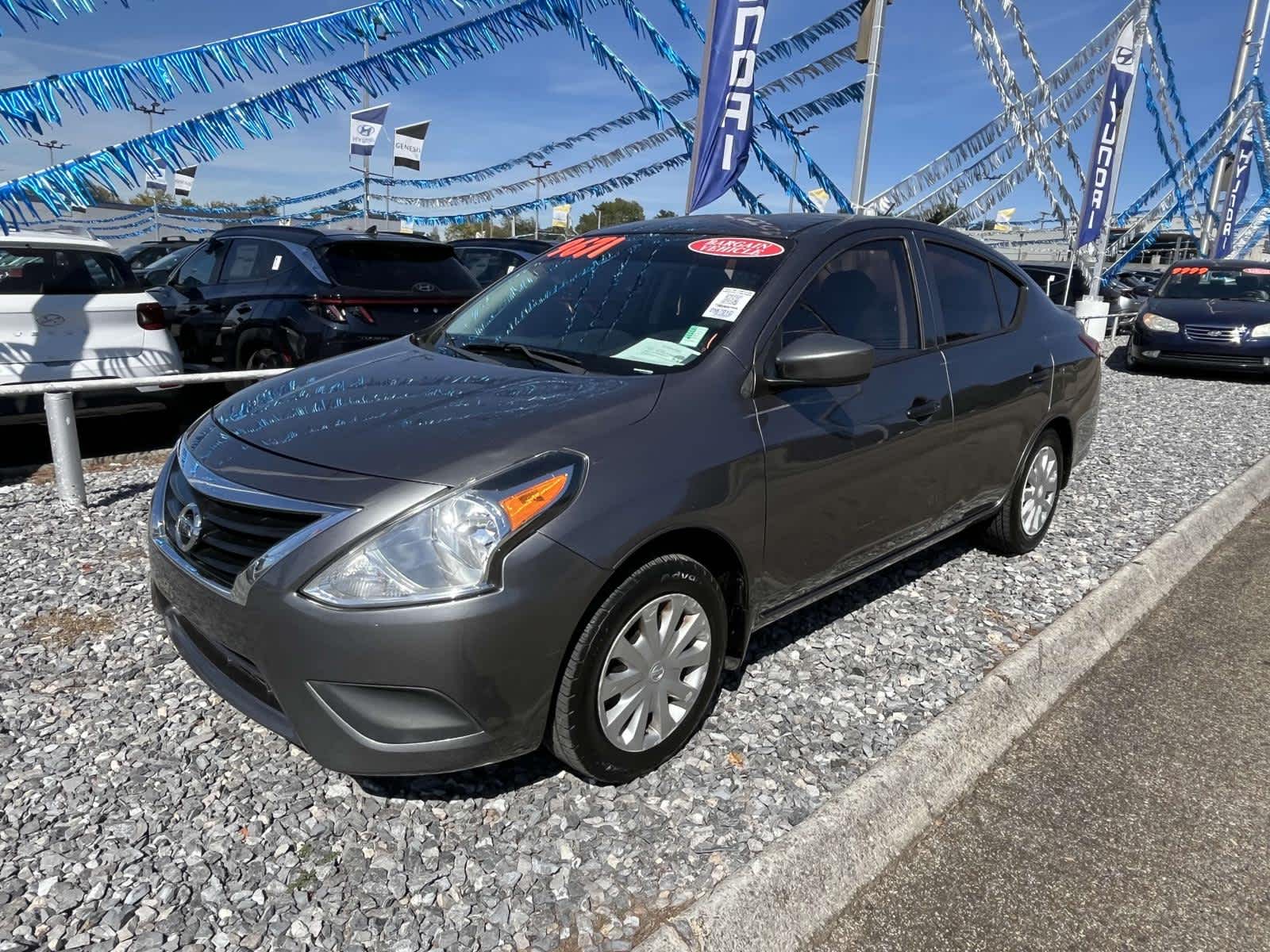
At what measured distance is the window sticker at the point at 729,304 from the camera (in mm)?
3102

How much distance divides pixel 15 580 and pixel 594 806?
3.03 meters

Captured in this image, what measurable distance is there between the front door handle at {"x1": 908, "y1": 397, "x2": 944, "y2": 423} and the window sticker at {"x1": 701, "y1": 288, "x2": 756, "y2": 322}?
87 centimetres

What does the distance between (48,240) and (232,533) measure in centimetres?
472

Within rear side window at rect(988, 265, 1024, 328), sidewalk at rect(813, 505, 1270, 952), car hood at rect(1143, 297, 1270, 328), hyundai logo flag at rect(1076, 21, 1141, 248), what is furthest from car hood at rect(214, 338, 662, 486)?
hyundai logo flag at rect(1076, 21, 1141, 248)

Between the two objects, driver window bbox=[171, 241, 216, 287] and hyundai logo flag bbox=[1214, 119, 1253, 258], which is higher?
hyundai logo flag bbox=[1214, 119, 1253, 258]

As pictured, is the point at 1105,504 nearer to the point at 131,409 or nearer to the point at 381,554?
the point at 381,554

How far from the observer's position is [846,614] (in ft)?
13.0

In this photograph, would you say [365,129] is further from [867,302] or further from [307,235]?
[867,302]

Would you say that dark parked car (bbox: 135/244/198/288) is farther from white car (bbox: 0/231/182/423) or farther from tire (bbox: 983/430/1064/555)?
tire (bbox: 983/430/1064/555)

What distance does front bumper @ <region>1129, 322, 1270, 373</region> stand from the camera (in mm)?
11234

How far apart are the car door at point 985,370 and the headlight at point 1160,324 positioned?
8.75 m

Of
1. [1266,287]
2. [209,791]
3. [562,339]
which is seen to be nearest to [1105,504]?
[562,339]

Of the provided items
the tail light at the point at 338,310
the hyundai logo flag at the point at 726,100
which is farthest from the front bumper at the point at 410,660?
the hyundai logo flag at the point at 726,100

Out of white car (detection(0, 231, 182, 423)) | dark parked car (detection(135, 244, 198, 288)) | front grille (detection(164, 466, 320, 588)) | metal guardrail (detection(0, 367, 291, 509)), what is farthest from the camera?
dark parked car (detection(135, 244, 198, 288))
